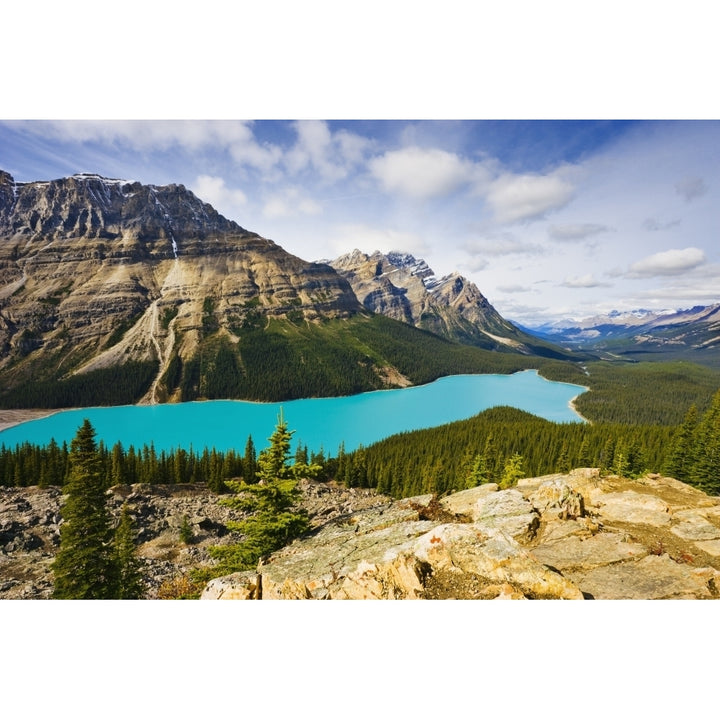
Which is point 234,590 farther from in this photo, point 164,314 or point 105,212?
point 105,212

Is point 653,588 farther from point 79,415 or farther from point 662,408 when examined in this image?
point 662,408

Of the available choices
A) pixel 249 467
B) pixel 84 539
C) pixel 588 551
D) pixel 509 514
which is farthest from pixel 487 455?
pixel 84 539

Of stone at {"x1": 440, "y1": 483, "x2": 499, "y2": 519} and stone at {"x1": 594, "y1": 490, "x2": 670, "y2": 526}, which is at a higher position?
stone at {"x1": 594, "y1": 490, "x2": 670, "y2": 526}

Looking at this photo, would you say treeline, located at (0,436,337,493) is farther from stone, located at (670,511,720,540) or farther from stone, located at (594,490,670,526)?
stone, located at (670,511,720,540)

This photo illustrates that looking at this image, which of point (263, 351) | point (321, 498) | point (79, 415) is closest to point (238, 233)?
point (263, 351)

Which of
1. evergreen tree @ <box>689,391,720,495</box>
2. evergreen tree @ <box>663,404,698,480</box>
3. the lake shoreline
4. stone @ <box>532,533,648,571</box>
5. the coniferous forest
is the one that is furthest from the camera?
the lake shoreline

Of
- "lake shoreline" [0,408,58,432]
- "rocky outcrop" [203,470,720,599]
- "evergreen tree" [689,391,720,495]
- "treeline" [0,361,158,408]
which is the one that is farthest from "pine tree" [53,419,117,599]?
"treeline" [0,361,158,408]
